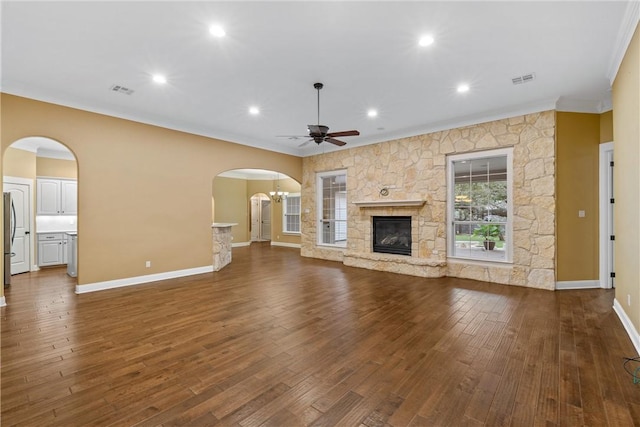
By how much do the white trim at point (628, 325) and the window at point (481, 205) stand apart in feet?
5.70

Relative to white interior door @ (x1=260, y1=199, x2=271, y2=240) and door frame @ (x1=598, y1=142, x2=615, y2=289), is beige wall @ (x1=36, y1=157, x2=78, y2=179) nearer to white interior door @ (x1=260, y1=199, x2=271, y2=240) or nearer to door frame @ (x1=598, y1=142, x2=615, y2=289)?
white interior door @ (x1=260, y1=199, x2=271, y2=240)

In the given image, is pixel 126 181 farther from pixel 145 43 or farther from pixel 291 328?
pixel 291 328

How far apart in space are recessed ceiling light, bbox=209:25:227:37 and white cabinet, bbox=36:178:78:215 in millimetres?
6020

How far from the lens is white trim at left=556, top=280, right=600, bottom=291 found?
4.91 metres

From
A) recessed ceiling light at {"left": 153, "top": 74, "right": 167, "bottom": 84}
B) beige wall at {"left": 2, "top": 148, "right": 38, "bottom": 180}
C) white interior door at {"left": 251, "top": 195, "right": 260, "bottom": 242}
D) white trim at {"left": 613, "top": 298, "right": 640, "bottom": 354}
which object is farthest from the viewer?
white interior door at {"left": 251, "top": 195, "right": 260, "bottom": 242}

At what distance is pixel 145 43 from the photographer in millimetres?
3160

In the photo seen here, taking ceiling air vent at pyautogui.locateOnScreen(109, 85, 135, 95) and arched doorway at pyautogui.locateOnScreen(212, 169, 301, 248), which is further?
arched doorway at pyautogui.locateOnScreen(212, 169, 301, 248)

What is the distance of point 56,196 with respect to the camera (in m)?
7.08

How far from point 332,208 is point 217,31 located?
5797 mm

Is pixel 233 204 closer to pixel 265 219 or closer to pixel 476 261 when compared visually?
pixel 265 219

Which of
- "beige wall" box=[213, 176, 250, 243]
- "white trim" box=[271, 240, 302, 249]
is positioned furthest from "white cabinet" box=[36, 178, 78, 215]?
"white trim" box=[271, 240, 302, 249]

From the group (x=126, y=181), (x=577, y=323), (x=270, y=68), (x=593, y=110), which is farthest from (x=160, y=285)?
(x=593, y=110)

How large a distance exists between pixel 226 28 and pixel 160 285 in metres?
4.37

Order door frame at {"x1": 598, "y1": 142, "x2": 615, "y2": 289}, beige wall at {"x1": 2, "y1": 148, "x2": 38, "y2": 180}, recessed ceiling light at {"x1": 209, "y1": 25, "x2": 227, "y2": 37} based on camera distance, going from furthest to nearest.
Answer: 1. beige wall at {"x1": 2, "y1": 148, "x2": 38, "y2": 180}
2. door frame at {"x1": 598, "y1": 142, "x2": 615, "y2": 289}
3. recessed ceiling light at {"x1": 209, "y1": 25, "x2": 227, "y2": 37}
